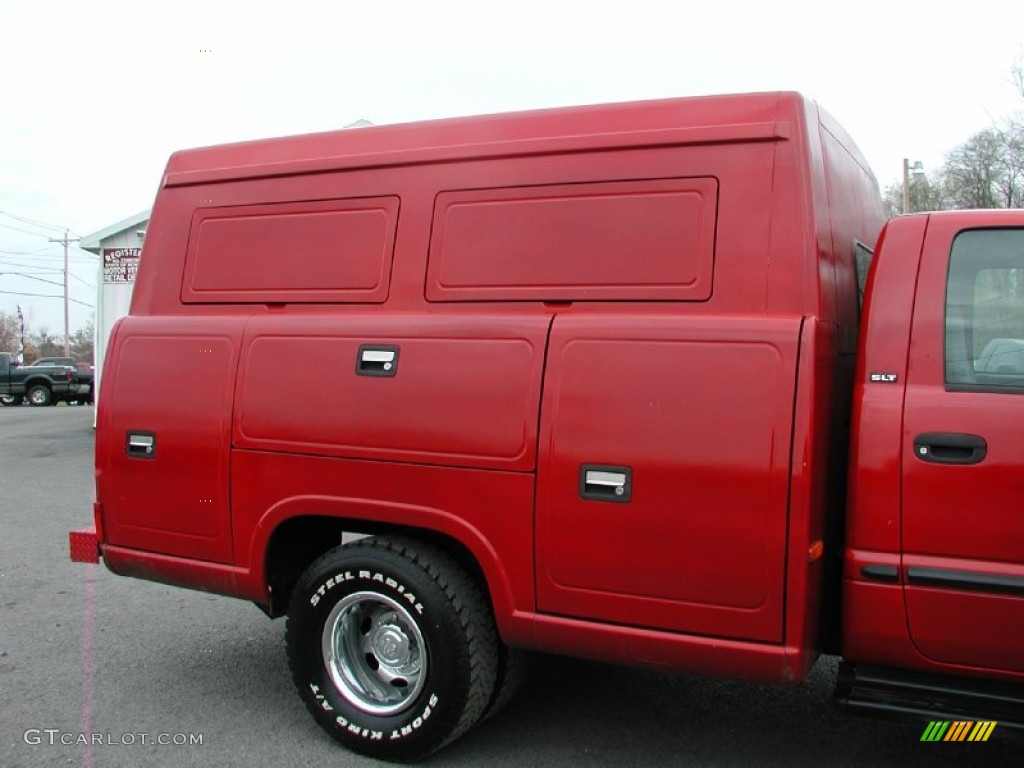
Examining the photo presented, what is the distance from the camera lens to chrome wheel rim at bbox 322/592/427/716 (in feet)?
12.6

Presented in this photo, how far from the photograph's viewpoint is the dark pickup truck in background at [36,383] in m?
30.6

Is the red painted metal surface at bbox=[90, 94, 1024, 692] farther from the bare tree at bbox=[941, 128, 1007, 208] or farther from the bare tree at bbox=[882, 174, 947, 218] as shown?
the bare tree at bbox=[882, 174, 947, 218]

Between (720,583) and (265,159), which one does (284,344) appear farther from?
(720,583)

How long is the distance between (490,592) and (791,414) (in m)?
1.36

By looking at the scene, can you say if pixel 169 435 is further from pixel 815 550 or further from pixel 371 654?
pixel 815 550

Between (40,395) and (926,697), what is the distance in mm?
33135

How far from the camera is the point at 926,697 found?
3088mm

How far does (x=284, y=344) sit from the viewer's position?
3984 millimetres

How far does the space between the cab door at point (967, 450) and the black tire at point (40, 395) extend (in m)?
32.9

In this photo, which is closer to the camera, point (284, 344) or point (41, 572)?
point (284, 344)

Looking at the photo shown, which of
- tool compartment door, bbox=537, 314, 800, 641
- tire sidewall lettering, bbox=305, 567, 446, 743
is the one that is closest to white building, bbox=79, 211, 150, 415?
tire sidewall lettering, bbox=305, 567, 446, 743

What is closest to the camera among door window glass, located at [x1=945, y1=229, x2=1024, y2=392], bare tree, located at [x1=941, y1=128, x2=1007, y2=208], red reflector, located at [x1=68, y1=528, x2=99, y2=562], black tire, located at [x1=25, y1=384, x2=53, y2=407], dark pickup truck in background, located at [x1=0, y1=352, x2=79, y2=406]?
door window glass, located at [x1=945, y1=229, x2=1024, y2=392]

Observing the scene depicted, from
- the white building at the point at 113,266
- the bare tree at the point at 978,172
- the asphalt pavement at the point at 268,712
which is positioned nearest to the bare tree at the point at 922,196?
the bare tree at the point at 978,172

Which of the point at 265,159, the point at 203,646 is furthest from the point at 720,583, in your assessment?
the point at 203,646
